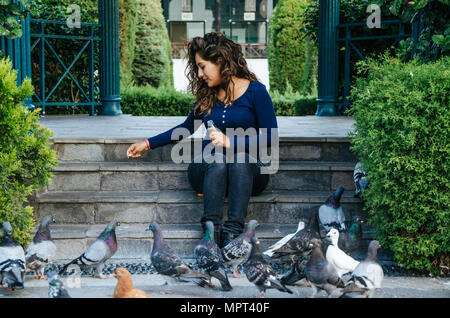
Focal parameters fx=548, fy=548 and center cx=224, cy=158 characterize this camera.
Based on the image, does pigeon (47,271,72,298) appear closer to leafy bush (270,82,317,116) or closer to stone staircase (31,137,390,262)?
stone staircase (31,137,390,262)

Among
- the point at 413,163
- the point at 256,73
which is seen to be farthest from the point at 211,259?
the point at 256,73

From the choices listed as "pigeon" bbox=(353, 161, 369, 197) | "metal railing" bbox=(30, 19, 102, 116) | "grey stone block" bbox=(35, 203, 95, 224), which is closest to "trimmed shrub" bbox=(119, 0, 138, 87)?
"metal railing" bbox=(30, 19, 102, 116)

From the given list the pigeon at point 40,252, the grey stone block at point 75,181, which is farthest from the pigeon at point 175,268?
the grey stone block at point 75,181

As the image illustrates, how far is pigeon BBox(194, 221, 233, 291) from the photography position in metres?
3.04

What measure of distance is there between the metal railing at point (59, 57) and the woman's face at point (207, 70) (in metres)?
4.00

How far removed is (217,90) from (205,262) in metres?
1.41

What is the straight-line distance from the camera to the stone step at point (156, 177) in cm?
432

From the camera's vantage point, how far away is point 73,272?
11.5 ft

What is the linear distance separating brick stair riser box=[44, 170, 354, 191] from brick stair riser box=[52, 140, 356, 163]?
0.25 metres

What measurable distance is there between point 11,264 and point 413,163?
2.40 meters

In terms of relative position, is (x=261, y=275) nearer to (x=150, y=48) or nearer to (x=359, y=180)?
(x=359, y=180)

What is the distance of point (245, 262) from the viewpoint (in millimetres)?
3129
